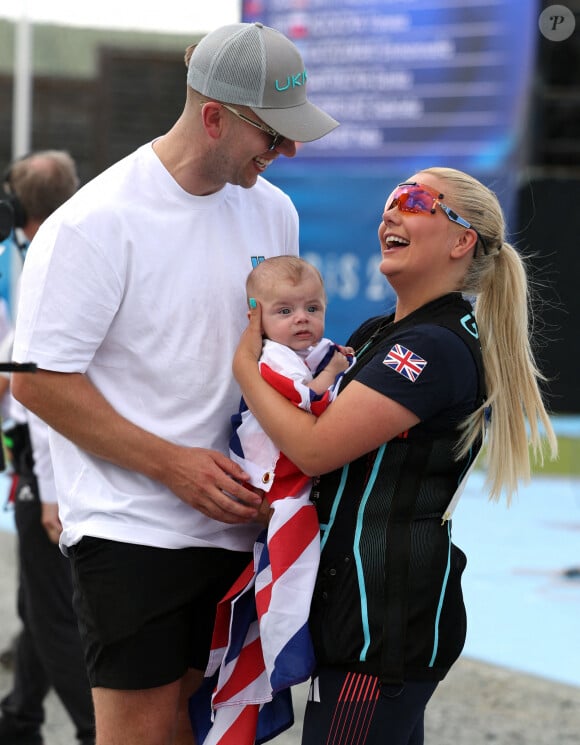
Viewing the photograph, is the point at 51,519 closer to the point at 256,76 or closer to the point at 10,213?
the point at 10,213

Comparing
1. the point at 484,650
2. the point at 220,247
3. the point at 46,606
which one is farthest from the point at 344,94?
the point at 220,247

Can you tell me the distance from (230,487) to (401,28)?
6.64 m

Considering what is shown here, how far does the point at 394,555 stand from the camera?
2443 millimetres

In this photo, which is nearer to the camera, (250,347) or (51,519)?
(250,347)

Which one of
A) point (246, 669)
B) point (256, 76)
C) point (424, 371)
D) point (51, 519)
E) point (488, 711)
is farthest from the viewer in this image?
point (488, 711)

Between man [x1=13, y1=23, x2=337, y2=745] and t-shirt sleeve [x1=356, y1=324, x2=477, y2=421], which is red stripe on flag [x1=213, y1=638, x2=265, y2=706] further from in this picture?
t-shirt sleeve [x1=356, y1=324, x2=477, y2=421]

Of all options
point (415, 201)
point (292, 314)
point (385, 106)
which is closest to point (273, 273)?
point (292, 314)

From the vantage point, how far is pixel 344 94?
8836 millimetres

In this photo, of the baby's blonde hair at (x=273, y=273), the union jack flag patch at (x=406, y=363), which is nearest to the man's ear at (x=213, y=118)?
the baby's blonde hair at (x=273, y=273)

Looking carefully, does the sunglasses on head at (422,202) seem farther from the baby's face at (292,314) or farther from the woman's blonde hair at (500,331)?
the baby's face at (292,314)

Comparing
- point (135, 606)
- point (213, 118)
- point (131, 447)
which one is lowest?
point (135, 606)

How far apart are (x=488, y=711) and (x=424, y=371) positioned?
8.17 feet

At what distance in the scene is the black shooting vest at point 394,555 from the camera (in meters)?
2.44

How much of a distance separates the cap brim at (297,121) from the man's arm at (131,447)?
0.69 metres
